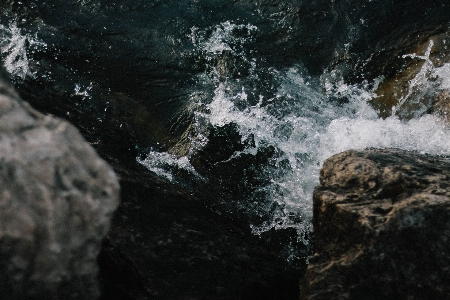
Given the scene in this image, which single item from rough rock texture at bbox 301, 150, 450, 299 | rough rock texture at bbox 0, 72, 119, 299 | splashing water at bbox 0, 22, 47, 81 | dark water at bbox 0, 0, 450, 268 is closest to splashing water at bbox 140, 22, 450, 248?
dark water at bbox 0, 0, 450, 268

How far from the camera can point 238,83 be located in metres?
5.10

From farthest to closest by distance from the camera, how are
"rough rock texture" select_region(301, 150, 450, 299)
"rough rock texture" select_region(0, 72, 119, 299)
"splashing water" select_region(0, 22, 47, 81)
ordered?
"splashing water" select_region(0, 22, 47, 81)
"rough rock texture" select_region(301, 150, 450, 299)
"rough rock texture" select_region(0, 72, 119, 299)

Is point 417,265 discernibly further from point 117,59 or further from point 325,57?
point 117,59

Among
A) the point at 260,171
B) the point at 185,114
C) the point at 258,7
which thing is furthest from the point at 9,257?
the point at 258,7

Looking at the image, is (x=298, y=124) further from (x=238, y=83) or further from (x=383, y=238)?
(x=383, y=238)

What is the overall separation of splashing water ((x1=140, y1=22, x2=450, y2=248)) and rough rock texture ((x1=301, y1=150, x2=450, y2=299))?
125cm

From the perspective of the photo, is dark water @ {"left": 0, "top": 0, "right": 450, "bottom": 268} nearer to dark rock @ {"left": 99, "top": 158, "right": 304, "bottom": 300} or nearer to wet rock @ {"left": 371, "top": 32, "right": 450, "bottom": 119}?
wet rock @ {"left": 371, "top": 32, "right": 450, "bottom": 119}

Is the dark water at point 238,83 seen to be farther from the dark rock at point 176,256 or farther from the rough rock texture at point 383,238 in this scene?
the rough rock texture at point 383,238

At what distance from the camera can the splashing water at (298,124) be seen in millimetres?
4297

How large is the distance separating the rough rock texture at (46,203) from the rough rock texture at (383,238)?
1.55 metres

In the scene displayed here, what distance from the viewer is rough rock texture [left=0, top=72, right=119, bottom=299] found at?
1.60m

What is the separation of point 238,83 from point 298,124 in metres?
0.83

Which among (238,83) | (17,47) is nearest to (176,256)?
(238,83)

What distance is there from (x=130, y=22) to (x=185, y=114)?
5.33 feet
